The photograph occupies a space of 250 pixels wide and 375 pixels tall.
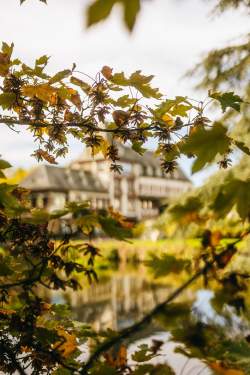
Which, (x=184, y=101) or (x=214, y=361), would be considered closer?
(x=214, y=361)

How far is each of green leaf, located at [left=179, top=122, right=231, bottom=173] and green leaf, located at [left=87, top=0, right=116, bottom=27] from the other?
0.47 metres

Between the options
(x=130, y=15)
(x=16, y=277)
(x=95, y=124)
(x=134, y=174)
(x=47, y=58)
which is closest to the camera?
(x=130, y=15)

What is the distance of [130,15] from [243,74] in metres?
8.69

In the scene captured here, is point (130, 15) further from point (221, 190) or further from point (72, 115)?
point (72, 115)

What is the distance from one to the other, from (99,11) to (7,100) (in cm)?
155

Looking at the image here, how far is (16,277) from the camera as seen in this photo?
84.1 inches

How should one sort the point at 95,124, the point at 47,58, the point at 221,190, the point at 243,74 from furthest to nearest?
the point at 243,74 < the point at 95,124 < the point at 47,58 < the point at 221,190

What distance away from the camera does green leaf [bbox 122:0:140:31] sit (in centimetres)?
75

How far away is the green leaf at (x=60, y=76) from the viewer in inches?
74.3

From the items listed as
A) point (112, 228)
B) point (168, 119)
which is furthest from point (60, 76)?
point (112, 228)

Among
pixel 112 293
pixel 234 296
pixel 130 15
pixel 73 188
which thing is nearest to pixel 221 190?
pixel 234 296

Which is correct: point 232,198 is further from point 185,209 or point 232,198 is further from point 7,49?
point 7,49

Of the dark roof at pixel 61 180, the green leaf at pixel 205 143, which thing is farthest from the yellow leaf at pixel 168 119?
the dark roof at pixel 61 180

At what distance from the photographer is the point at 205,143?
1.17 meters
